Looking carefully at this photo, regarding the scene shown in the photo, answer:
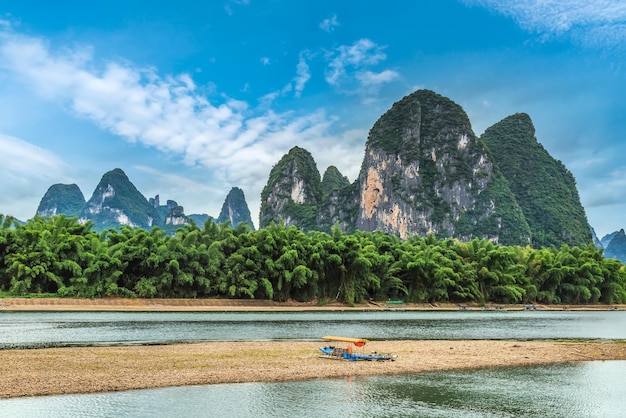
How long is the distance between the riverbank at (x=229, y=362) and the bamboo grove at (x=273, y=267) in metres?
22.4

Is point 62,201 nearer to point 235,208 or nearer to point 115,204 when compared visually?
point 115,204

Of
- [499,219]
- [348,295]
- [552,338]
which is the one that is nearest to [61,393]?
[552,338]

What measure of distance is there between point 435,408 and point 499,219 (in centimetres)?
11321

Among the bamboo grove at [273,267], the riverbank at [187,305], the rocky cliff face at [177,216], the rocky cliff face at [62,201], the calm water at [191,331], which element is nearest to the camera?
the calm water at [191,331]

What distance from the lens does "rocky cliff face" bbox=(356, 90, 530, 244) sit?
119438 mm

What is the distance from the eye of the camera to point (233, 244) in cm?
4497

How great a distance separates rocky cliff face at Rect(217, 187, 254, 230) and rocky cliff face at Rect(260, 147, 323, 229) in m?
49.8

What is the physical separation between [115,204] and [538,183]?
4540 inches

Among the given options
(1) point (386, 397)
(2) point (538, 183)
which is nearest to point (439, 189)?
(2) point (538, 183)

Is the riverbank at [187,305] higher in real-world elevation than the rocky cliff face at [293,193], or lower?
lower

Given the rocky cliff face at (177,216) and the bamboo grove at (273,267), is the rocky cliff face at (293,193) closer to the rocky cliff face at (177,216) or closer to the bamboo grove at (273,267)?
the rocky cliff face at (177,216)

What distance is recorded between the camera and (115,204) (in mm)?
160625

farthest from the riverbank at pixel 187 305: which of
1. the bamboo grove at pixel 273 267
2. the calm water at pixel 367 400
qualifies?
the calm water at pixel 367 400

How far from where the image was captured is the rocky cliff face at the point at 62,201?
160m
